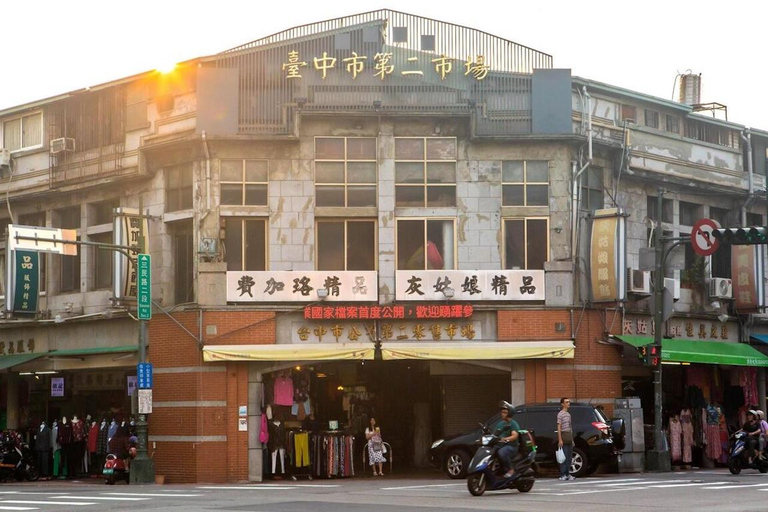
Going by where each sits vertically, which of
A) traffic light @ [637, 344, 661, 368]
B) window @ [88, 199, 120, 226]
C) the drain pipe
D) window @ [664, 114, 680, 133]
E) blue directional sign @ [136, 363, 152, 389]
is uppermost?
window @ [664, 114, 680, 133]

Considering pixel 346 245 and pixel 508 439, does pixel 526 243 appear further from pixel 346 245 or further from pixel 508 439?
pixel 508 439

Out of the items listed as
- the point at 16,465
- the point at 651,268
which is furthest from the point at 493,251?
the point at 16,465

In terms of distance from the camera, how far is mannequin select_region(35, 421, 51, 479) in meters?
34.1

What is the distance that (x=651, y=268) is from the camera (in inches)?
1291

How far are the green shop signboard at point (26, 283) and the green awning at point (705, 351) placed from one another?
15.8 m

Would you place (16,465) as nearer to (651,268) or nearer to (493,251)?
(493,251)

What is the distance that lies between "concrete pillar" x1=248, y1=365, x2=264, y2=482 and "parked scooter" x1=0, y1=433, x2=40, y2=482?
6890mm

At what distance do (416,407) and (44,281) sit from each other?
11701 mm

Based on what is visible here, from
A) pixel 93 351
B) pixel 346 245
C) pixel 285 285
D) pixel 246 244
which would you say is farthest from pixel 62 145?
pixel 346 245

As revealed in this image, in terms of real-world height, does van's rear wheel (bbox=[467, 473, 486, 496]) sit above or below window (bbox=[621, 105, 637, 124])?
below

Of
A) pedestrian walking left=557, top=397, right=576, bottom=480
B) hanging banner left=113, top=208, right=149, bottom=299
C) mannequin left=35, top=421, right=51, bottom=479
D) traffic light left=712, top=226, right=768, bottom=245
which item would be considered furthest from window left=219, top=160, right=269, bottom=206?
traffic light left=712, top=226, right=768, bottom=245

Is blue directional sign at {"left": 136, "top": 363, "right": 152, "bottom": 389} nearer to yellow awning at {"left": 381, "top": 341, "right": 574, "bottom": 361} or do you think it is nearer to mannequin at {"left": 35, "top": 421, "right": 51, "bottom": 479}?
mannequin at {"left": 35, "top": 421, "right": 51, "bottom": 479}

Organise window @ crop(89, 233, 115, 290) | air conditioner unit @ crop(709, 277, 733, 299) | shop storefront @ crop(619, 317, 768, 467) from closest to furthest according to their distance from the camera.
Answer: shop storefront @ crop(619, 317, 768, 467)
window @ crop(89, 233, 115, 290)
air conditioner unit @ crop(709, 277, 733, 299)

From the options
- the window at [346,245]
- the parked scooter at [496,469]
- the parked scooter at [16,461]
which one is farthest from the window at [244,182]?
the parked scooter at [496,469]
